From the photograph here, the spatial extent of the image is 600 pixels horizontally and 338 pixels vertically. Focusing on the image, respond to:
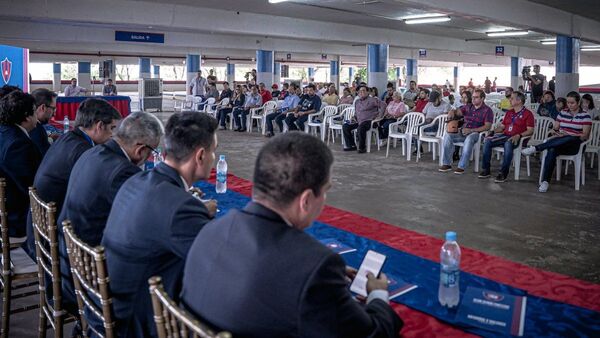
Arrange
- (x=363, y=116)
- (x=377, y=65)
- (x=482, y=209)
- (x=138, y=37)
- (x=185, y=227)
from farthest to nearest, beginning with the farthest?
1. (x=377, y=65)
2. (x=138, y=37)
3. (x=363, y=116)
4. (x=482, y=209)
5. (x=185, y=227)

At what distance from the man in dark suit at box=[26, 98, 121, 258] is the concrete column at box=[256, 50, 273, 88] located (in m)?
16.4

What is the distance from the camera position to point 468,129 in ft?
27.3

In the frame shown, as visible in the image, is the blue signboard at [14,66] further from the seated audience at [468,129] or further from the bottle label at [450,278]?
the bottle label at [450,278]

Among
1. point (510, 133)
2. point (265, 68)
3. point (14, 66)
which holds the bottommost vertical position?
point (510, 133)

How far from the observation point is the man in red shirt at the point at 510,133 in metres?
7.58

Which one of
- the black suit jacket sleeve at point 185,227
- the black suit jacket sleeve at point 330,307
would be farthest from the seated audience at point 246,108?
the black suit jacket sleeve at point 330,307

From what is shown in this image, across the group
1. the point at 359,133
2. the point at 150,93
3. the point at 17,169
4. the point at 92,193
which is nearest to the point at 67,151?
the point at 17,169

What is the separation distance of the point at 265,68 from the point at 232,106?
5.08m

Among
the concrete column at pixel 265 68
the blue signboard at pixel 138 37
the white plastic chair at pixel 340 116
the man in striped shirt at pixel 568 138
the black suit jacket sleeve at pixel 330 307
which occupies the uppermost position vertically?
the blue signboard at pixel 138 37

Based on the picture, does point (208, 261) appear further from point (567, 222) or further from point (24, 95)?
point (567, 222)

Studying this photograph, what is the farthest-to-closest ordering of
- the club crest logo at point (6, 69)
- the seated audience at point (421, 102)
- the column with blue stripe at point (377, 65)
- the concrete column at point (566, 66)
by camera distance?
the column with blue stripe at point (377, 65), the concrete column at point (566, 66), the seated audience at point (421, 102), the club crest logo at point (6, 69)

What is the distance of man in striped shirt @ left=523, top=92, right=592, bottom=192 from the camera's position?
7.07m

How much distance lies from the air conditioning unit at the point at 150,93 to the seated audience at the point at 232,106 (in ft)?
21.0

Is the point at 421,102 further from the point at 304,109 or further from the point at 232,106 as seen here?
the point at 232,106
